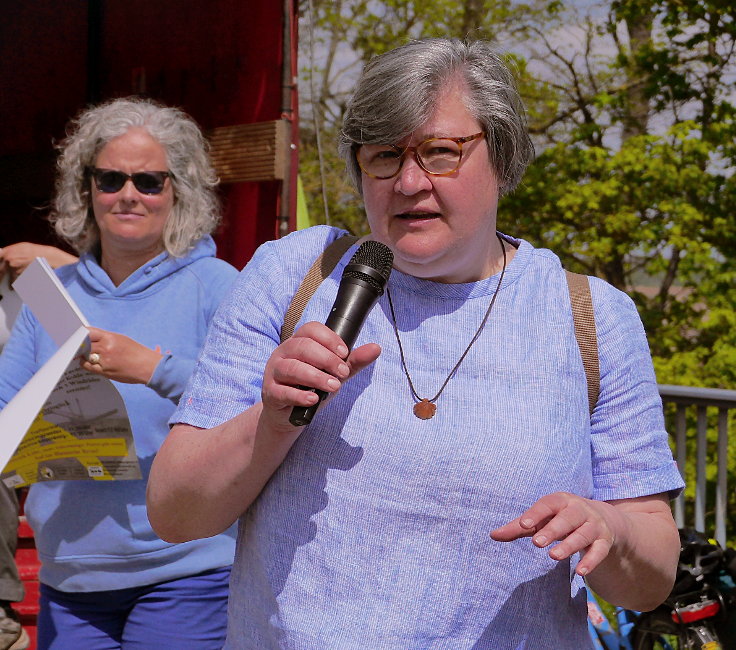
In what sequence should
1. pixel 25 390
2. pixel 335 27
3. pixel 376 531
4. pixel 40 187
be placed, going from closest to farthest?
pixel 376 531 → pixel 25 390 → pixel 40 187 → pixel 335 27

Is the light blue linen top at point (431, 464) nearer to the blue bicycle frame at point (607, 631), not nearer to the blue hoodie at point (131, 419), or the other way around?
the blue hoodie at point (131, 419)

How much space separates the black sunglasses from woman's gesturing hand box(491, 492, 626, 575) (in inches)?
67.6

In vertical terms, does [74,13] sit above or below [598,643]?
above

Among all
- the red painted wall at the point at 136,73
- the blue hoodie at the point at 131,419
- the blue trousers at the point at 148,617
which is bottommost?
the blue trousers at the point at 148,617

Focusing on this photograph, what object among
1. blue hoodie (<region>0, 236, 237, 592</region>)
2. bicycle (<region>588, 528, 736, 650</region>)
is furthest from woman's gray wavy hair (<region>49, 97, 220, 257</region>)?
bicycle (<region>588, 528, 736, 650</region>)

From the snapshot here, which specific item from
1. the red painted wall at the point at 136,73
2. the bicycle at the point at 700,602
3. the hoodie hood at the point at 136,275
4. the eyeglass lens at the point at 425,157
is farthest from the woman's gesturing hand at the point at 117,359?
the bicycle at the point at 700,602

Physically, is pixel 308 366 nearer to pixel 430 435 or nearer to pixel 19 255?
pixel 430 435

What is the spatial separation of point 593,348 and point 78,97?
4.75 m

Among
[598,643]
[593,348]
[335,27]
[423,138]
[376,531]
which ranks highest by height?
[335,27]

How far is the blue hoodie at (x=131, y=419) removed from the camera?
7.75 ft

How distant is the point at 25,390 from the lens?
201 cm

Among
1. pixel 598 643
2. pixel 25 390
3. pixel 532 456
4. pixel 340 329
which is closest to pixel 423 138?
pixel 340 329

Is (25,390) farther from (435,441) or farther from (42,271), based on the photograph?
(435,441)

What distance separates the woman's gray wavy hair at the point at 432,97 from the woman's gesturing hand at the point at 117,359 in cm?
87
